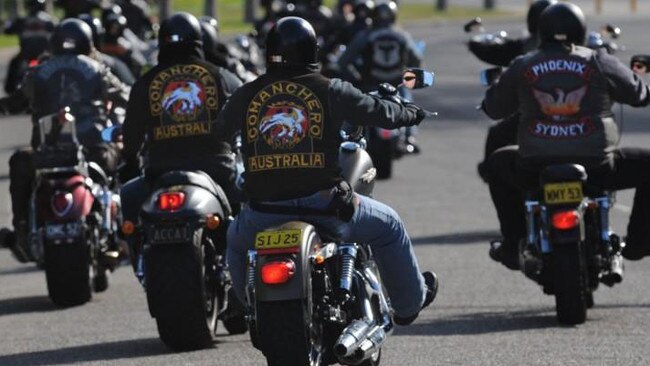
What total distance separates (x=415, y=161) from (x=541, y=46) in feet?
41.5

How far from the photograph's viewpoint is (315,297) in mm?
9109

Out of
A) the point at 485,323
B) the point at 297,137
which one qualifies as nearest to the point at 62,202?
the point at 485,323

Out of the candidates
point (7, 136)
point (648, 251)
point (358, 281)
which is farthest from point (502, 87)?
point (7, 136)

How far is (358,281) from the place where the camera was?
934cm

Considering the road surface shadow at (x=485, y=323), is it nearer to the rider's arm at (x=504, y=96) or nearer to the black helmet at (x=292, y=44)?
the rider's arm at (x=504, y=96)

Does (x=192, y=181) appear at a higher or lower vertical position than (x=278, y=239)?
lower

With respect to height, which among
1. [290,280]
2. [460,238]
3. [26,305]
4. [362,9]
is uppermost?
[290,280]

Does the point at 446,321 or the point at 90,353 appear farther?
the point at 446,321

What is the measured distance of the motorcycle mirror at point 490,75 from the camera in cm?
1249

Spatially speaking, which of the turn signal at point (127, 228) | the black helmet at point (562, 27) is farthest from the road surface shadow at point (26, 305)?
the black helmet at point (562, 27)

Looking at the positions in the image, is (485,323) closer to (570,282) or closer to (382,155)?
(570,282)

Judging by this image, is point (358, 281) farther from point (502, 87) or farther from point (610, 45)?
point (610, 45)

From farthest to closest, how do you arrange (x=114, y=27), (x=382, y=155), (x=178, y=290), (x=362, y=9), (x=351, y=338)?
(x=362, y=9), (x=382, y=155), (x=114, y=27), (x=178, y=290), (x=351, y=338)

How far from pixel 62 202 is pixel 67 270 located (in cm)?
42
